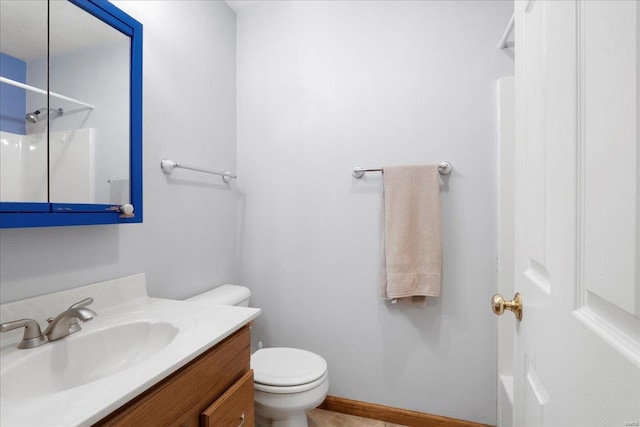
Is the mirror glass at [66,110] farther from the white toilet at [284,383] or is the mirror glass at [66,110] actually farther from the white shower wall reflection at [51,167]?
the white toilet at [284,383]

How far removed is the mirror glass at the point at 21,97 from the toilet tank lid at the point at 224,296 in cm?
80

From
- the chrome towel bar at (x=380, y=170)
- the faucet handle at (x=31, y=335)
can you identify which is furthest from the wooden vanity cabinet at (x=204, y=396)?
the chrome towel bar at (x=380, y=170)

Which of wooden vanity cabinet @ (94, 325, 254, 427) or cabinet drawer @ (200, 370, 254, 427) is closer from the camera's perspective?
wooden vanity cabinet @ (94, 325, 254, 427)

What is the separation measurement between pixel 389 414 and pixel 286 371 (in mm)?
711

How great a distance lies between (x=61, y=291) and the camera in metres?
0.98

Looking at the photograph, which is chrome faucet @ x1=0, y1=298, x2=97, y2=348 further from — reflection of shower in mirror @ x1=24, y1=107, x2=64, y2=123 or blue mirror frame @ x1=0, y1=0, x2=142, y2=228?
reflection of shower in mirror @ x1=24, y1=107, x2=64, y2=123

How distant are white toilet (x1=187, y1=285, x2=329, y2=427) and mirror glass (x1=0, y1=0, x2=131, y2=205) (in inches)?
29.1

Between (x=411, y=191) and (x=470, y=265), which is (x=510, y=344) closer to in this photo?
(x=470, y=265)

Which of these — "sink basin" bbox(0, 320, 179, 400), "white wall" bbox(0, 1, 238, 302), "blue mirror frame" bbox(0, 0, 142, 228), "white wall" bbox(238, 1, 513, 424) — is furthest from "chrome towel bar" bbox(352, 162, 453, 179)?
"sink basin" bbox(0, 320, 179, 400)

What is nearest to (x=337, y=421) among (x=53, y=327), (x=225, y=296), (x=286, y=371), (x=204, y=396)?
(x=286, y=371)

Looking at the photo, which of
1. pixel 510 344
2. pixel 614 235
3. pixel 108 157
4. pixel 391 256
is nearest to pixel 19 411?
pixel 108 157

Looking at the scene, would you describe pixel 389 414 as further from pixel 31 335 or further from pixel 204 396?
pixel 31 335

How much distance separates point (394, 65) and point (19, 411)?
189cm

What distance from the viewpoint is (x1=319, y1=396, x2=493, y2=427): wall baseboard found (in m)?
1.58
